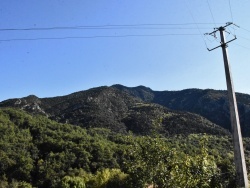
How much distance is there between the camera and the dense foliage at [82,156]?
15.3 m

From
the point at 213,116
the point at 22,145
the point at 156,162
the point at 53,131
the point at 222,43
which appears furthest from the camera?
the point at 213,116

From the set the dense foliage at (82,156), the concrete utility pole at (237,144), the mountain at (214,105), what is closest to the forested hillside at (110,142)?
the dense foliage at (82,156)

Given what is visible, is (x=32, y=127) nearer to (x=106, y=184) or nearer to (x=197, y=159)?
(x=106, y=184)

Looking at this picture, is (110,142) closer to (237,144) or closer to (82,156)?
(82,156)

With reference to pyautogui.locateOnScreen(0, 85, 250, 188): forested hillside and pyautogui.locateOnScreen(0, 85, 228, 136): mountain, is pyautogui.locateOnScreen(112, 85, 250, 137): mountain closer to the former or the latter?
pyautogui.locateOnScreen(0, 85, 250, 188): forested hillside

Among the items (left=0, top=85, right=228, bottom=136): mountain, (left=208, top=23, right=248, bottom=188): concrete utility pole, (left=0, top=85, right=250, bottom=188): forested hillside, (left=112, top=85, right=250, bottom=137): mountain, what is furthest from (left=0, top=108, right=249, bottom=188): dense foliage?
(left=112, top=85, right=250, bottom=137): mountain

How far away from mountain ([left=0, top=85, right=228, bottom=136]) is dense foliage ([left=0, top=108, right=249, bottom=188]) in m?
7.32

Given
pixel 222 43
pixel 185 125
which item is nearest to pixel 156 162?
pixel 222 43

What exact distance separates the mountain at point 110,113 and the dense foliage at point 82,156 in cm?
732

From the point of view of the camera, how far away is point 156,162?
1495 centimetres

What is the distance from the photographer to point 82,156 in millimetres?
92562

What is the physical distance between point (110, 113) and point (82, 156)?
151ft

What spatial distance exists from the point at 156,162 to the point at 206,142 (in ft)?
8.07

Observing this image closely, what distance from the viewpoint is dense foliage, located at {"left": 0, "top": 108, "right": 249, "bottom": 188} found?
50.3ft
